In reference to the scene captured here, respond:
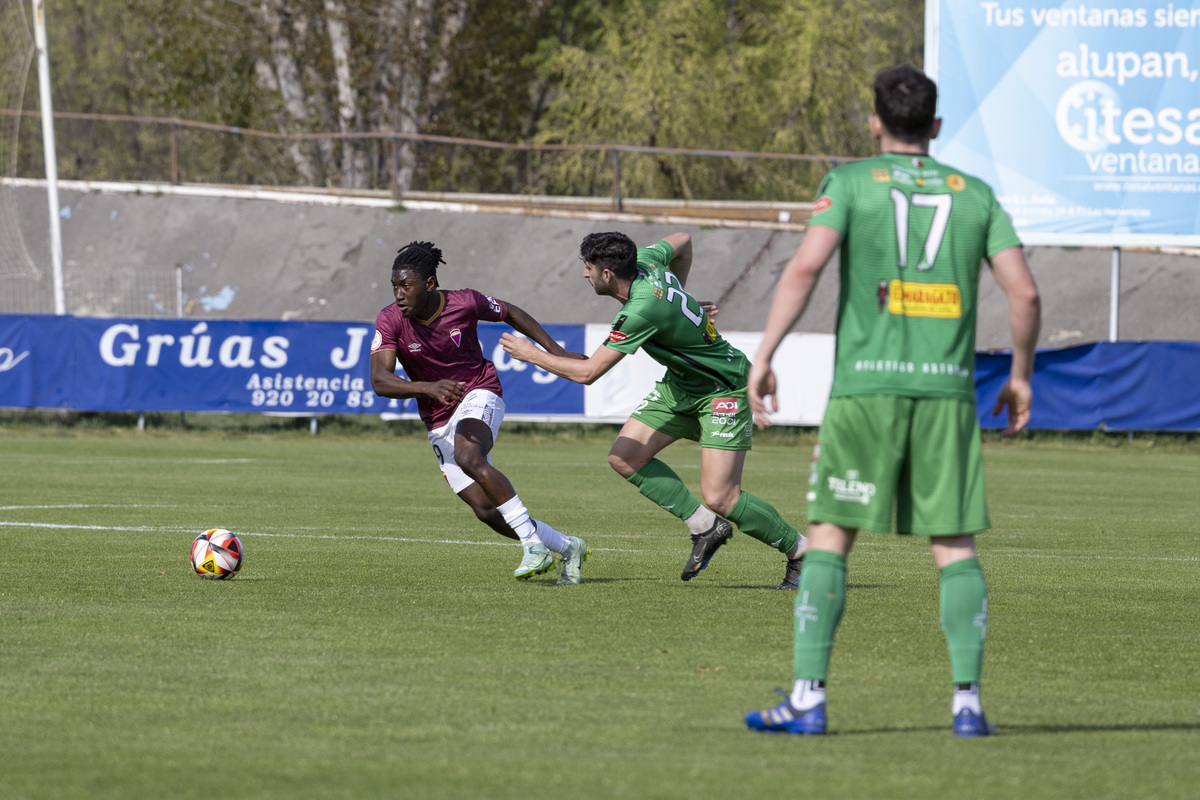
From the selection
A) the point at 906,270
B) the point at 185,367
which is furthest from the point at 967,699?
the point at 185,367

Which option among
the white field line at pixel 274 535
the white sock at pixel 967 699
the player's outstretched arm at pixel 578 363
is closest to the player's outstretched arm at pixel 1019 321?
the white sock at pixel 967 699

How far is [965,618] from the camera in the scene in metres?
5.13

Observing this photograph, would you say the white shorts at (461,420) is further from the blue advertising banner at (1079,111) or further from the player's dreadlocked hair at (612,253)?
the blue advertising banner at (1079,111)

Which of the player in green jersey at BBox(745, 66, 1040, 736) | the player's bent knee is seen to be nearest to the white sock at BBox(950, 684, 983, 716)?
the player in green jersey at BBox(745, 66, 1040, 736)

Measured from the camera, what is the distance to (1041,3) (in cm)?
2556

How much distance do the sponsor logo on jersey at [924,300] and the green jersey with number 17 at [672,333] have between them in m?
3.48

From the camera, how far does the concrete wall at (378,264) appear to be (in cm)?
3300

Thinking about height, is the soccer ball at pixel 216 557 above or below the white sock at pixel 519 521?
below

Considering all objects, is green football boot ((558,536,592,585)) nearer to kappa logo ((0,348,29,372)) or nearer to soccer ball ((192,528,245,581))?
soccer ball ((192,528,245,581))

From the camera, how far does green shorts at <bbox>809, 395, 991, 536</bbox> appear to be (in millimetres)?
5090

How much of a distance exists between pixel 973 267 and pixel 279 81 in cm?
3922

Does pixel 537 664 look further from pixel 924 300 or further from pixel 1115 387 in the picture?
pixel 1115 387

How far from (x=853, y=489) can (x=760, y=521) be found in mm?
4003

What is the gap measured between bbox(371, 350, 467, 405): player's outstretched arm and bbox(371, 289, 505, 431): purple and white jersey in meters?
0.25
